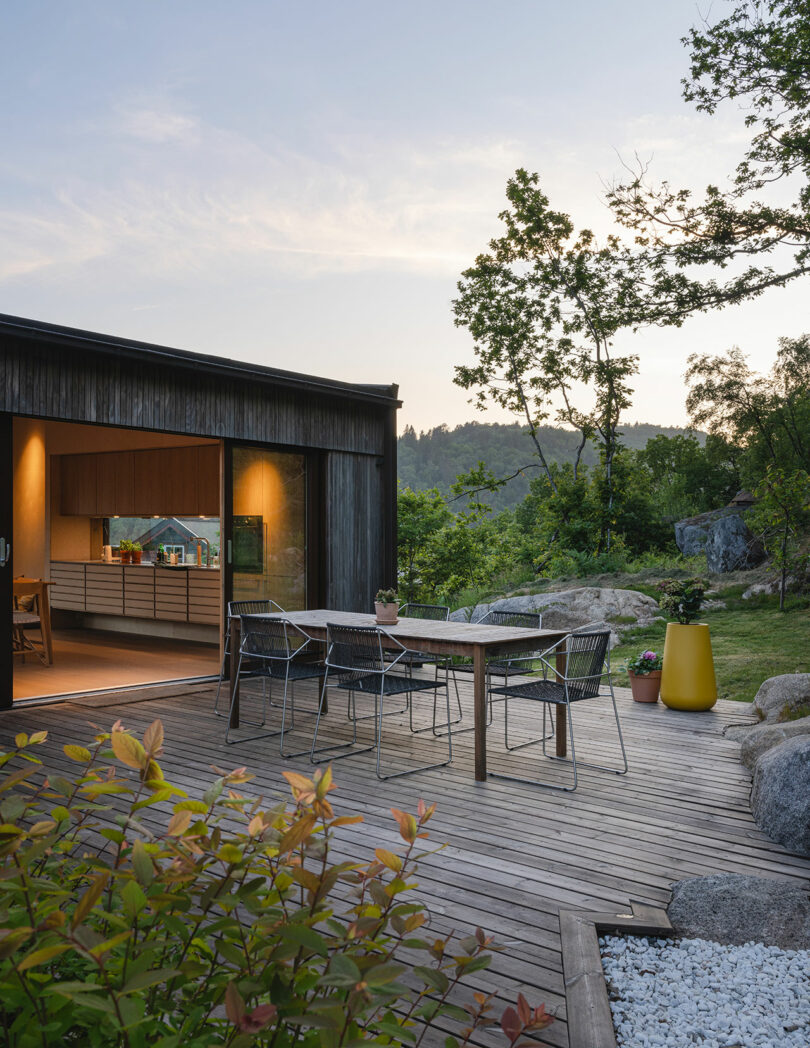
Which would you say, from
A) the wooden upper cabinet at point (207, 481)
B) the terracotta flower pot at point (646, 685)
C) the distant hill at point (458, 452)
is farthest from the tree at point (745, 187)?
the distant hill at point (458, 452)

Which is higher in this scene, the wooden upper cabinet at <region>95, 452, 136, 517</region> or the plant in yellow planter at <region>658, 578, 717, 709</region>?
the wooden upper cabinet at <region>95, 452, 136, 517</region>

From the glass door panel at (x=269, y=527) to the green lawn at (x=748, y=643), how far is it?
354 centimetres

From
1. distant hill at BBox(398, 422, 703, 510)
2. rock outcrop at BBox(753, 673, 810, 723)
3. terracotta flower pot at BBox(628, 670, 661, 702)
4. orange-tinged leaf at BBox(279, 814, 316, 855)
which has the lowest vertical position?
terracotta flower pot at BBox(628, 670, 661, 702)

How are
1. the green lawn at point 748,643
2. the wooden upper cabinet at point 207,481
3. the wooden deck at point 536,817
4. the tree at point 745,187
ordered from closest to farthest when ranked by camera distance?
1. the wooden deck at point 536,817
2. the green lawn at point 748,643
3. the tree at point 745,187
4. the wooden upper cabinet at point 207,481

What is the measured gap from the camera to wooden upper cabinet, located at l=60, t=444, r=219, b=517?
10.5m

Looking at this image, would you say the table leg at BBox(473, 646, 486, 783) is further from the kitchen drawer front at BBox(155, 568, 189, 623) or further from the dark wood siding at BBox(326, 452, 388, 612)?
the kitchen drawer front at BBox(155, 568, 189, 623)

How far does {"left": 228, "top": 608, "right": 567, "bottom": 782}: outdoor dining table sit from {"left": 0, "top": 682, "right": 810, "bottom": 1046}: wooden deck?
0.82ft

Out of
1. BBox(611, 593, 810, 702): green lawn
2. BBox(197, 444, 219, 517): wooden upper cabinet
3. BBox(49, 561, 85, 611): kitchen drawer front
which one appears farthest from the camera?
BBox(49, 561, 85, 611): kitchen drawer front

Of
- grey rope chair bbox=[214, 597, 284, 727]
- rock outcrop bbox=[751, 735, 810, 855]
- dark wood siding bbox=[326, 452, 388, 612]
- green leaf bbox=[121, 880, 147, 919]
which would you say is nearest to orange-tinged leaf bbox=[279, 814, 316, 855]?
green leaf bbox=[121, 880, 147, 919]

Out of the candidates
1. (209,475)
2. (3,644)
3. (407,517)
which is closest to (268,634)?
(3,644)

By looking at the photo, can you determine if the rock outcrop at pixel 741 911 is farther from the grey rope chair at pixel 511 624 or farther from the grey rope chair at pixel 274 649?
the grey rope chair at pixel 274 649

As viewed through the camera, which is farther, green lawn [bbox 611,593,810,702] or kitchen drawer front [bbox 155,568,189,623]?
kitchen drawer front [bbox 155,568,189,623]

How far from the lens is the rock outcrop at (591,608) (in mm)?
11195

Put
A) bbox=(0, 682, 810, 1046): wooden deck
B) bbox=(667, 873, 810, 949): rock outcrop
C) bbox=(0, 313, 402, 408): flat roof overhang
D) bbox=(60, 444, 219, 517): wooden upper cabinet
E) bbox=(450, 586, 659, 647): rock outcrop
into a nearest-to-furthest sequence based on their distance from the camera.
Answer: bbox=(667, 873, 810, 949): rock outcrop → bbox=(0, 682, 810, 1046): wooden deck → bbox=(0, 313, 402, 408): flat roof overhang → bbox=(60, 444, 219, 517): wooden upper cabinet → bbox=(450, 586, 659, 647): rock outcrop
